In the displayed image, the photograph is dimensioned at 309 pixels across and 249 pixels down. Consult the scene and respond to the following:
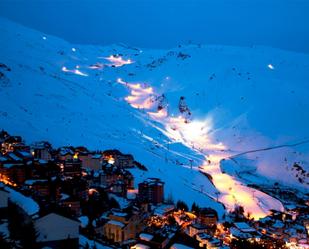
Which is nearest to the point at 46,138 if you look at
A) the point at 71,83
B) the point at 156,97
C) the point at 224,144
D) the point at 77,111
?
the point at 77,111

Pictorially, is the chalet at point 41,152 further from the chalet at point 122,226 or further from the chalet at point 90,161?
the chalet at point 122,226

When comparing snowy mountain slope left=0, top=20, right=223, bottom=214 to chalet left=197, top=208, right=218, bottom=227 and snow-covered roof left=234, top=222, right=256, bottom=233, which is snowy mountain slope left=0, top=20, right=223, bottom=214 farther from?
snow-covered roof left=234, top=222, right=256, bottom=233

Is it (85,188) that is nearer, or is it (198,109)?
(85,188)

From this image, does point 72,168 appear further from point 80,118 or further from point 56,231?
point 80,118

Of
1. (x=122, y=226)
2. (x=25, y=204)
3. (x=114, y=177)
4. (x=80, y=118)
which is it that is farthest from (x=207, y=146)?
(x=25, y=204)

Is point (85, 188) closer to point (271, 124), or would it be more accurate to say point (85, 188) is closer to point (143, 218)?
point (143, 218)

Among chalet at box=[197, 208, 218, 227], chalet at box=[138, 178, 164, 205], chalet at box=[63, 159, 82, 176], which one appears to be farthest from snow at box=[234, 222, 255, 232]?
chalet at box=[63, 159, 82, 176]

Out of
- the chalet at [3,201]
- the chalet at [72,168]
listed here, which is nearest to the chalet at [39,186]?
the chalet at [72,168]
